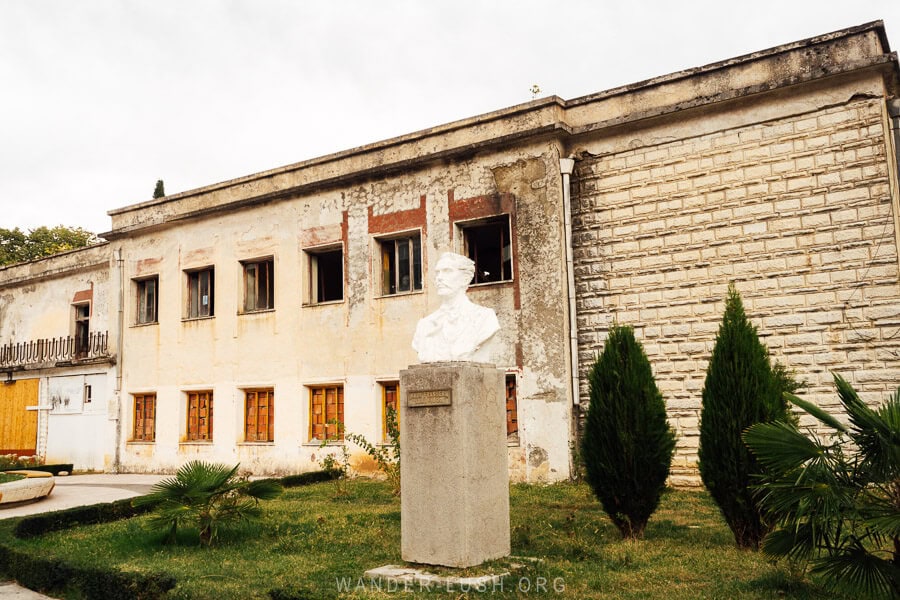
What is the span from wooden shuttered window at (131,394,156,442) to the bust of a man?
47.5 ft

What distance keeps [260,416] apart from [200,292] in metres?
3.91

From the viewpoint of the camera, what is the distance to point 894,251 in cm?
1156

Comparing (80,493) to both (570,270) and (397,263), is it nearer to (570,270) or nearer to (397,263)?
(397,263)

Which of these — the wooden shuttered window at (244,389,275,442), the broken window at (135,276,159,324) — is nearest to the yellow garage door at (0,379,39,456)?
the broken window at (135,276,159,324)

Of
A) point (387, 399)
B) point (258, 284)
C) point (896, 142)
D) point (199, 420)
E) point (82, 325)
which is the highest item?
point (896, 142)

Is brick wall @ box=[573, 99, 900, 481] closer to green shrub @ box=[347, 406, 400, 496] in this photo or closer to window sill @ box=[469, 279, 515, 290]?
window sill @ box=[469, 279, 515, 290]

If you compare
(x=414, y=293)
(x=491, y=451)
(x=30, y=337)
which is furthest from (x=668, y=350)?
(x=30, y=337)

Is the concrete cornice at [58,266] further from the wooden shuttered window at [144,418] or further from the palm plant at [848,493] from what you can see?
the palm plant at [848,493]

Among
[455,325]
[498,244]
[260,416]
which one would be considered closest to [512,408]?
[498,244]

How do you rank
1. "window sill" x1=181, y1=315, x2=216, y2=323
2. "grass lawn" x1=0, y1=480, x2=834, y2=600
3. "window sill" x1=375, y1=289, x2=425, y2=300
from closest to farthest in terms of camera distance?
"grass lawn" x1=0, y1=480, x2=834, y2=600
"window sill" x1=375, y1=289, x2=425, y2=300
"window sill" x1=181, y1=315, x2=216, y2=323

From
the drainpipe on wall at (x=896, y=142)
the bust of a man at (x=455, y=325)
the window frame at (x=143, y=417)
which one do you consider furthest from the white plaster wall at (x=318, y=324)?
the bust of a man at (x=455, y=325)

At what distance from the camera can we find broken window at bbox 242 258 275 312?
18859 millimetres

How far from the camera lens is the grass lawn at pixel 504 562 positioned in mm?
6582

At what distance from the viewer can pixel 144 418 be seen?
20.5m
